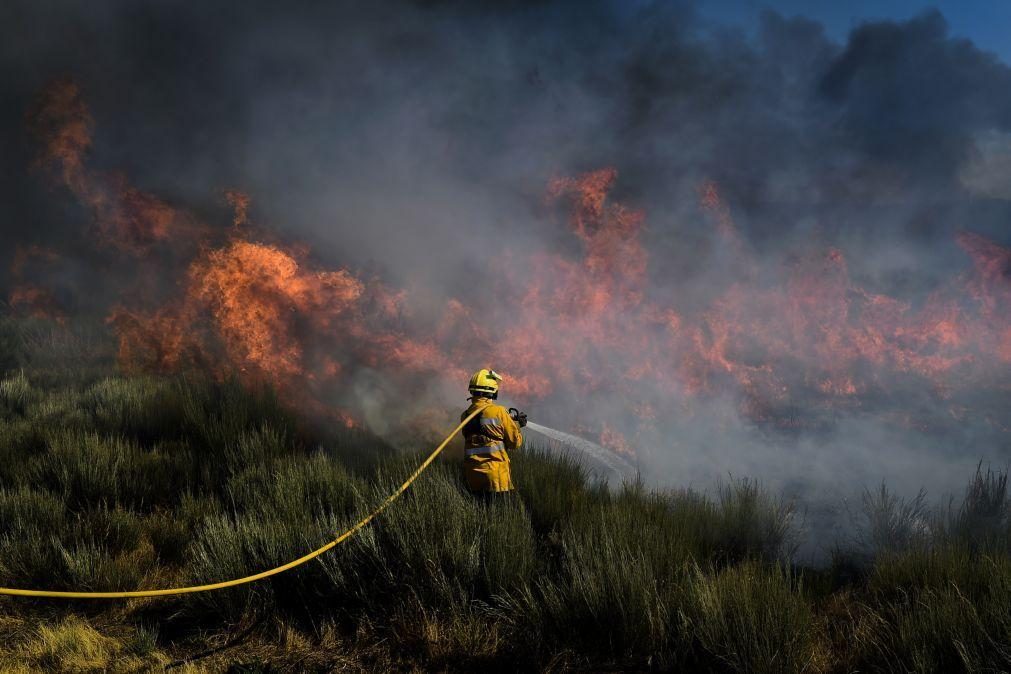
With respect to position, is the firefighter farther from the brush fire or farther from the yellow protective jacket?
the brush fire

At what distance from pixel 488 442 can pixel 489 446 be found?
0.03m

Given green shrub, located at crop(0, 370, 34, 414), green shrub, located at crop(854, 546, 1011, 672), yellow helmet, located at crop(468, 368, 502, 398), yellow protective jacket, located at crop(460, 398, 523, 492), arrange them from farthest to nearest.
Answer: green shrub, located at crop(0, 370, 34, 414) < yellow helmet, located at crop(468, 368, 502, 398) < yellow protective jacket, located at crop(460, 398, 523, 492) < green shrub, located at crop(854, 546, 1011, 672)

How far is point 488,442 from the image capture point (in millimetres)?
5039

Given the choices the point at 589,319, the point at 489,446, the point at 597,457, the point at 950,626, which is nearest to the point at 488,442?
the point at 489,446

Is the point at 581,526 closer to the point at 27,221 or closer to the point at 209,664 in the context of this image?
the point at 209,664

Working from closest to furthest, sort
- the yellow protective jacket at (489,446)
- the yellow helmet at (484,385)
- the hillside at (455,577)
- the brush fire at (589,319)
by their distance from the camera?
the hillside at (455,577) → the yellow protective jacket at (489,446) → the yellow helmet at (484,385) → the brush fire at (589,319)

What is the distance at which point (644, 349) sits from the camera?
12.3 m

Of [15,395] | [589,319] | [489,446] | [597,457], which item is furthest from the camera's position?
[589,319]

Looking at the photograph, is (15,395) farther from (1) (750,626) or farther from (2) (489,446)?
(1) (750,626)

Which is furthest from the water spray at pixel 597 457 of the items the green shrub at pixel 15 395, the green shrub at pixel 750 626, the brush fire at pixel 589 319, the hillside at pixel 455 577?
the green shrub at pixel 15 395

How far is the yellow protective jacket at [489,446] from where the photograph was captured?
5.00m

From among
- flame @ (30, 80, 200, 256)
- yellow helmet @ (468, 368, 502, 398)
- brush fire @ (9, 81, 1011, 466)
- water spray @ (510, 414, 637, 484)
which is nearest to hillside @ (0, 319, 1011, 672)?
yellow helmet @ (468, 368, 502, 398)

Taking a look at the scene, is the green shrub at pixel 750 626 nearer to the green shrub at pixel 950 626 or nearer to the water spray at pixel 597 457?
the green shrub at pixel 950 626

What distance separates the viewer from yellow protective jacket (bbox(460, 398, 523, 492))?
5.00 meters
